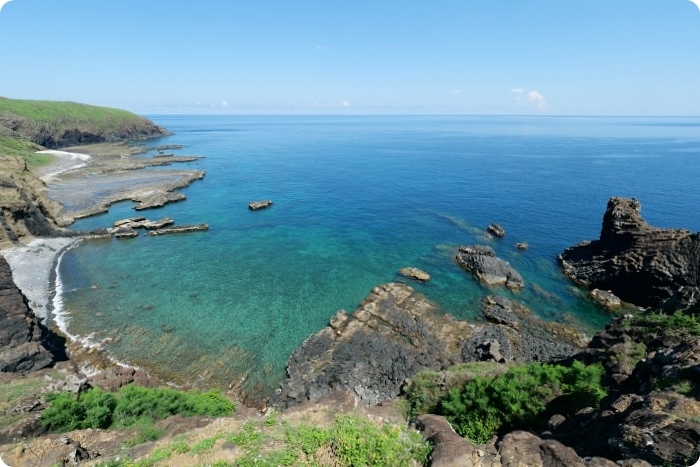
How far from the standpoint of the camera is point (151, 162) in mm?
121250

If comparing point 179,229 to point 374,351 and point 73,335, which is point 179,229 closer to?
point 73,335

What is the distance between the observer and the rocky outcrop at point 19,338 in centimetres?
2636

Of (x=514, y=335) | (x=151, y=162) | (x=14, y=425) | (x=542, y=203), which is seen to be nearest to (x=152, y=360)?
(x=14, y=425)

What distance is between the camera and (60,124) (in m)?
154

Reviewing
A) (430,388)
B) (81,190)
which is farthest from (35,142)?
(430,388)

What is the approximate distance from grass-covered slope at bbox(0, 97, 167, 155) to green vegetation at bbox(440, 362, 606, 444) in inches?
5915

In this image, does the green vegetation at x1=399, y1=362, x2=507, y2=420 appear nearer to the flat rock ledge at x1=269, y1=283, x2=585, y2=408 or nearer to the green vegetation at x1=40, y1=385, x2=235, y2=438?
the flat rock ledge at x1=269, y1=283, x2=585, y2=408

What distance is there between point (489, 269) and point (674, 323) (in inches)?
980

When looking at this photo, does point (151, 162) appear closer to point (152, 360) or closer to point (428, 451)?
point (152, 360)

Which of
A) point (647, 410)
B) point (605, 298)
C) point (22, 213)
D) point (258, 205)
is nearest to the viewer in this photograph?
point (647, 410)

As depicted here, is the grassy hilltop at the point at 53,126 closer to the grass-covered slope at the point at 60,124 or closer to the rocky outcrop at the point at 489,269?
the grass-covered slope at the point at 60,124

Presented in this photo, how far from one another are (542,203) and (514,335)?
56.2 m

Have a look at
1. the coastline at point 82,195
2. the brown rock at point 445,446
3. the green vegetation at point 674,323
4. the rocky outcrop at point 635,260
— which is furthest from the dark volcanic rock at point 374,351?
the rocky outcrop at point 635,260

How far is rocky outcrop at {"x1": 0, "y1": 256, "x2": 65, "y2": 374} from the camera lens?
26.4 meters
